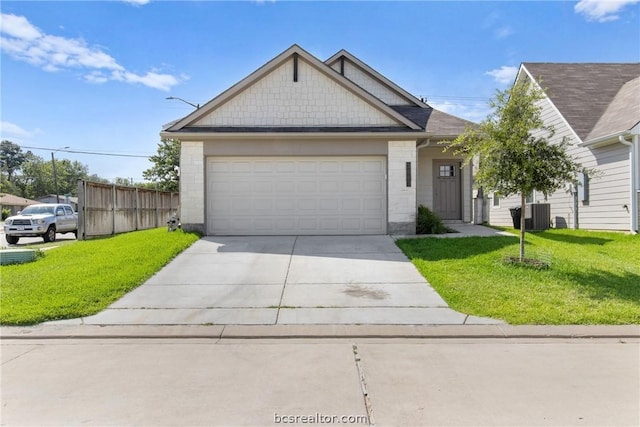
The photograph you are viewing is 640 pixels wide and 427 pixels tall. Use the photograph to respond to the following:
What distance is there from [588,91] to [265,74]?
13.1 metres

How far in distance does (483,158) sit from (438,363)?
5.37m

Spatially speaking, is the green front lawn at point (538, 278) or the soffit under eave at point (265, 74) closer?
the green front lawn at point (538, 278)

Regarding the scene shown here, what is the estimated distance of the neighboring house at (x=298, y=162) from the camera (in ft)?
40.2

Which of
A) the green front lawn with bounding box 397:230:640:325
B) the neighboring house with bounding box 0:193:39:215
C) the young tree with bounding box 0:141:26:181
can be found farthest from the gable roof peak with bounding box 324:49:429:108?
the young tree with bounding box 0:141:26:181

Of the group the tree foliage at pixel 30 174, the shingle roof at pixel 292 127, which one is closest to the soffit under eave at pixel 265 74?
the shingle roof at pixel 292 127

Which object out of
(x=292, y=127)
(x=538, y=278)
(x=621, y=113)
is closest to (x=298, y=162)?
(x=292, y=127)

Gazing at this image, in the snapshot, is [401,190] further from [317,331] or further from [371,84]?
[317,331]

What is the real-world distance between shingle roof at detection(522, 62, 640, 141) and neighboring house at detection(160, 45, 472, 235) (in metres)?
6.08

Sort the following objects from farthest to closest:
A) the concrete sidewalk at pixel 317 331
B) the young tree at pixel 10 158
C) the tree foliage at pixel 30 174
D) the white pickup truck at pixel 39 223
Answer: the young tree at pixel 10 158 < the tree foliage at pixel 30 174 < the white pickup truck at pixel 39 223 < the concrete sidewalk at pixel 317 331

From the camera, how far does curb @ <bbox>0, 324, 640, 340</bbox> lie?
5.28m

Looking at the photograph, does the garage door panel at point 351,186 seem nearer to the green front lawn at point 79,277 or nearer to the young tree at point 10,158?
the green front lawn at point 79,277

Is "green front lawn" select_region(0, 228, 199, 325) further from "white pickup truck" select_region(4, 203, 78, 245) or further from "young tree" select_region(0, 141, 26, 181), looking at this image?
"young tree" select_region(0, 141, 26, 181)

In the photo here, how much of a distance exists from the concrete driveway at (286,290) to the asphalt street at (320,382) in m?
0.83

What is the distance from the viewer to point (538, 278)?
7461mm
